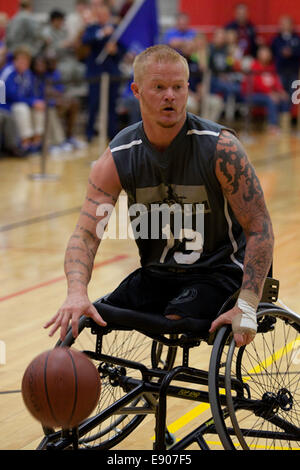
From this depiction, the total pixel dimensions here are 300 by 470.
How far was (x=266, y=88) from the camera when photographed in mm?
14344

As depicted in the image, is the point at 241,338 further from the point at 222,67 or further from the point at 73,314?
the point at 222,67

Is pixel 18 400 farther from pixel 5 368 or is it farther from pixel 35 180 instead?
pixel 35 180

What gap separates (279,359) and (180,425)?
831 mm

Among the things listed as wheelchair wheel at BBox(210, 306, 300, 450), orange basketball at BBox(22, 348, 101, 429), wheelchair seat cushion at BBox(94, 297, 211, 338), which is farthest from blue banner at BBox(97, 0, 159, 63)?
orange basketball at BBox(22, 348, 101, 429)

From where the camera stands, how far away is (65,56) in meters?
13.5

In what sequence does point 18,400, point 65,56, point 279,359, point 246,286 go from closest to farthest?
point 246,286 < point 18,400 < point 279,359 < point 65,56

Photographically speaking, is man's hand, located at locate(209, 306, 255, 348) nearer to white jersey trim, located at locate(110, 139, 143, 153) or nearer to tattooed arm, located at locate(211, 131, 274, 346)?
tattooed arm, located at locate(211, 131, 274, 346)

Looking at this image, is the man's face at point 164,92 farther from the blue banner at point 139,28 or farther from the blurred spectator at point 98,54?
the blurred spectator at point 98,54

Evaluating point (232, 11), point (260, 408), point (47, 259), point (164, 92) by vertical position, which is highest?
point (232, 11)

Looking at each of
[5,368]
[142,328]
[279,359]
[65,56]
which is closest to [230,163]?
[142,328]

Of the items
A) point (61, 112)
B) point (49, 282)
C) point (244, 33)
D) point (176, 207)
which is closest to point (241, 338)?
point (176, 207)

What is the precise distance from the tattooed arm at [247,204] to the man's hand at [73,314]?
504 millimetres

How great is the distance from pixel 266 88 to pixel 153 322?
473 inches

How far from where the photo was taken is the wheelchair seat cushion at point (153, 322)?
9.18 ft
